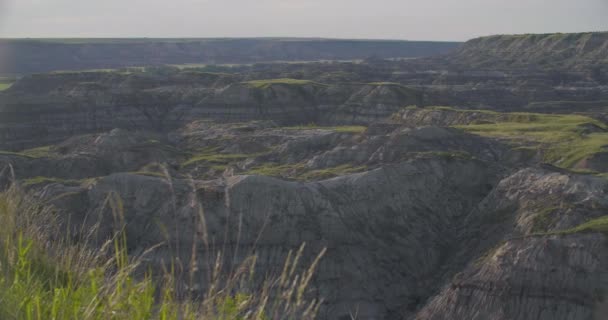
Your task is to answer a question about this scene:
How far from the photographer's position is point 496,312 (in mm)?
28594

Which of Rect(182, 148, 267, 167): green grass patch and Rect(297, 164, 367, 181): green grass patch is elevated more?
Rect(297, 164, 367, 181): green grass patch

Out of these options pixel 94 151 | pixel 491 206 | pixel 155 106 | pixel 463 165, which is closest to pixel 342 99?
pixel 155 106

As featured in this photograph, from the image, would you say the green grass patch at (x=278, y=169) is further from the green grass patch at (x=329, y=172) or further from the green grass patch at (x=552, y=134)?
the green grass patch at (x=552, y=134)

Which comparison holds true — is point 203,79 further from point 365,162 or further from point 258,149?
point 365,162

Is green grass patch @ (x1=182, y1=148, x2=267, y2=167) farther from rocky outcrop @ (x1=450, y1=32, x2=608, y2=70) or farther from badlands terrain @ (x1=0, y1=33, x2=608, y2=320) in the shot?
rocky outcrop @ (x1=450, y1=32, x2=608, y2=70)

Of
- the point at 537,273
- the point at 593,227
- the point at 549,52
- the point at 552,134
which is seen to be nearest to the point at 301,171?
the point at 552,134

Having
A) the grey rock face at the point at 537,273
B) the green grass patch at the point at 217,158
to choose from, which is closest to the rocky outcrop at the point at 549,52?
the green grass patch at the point at 217,158

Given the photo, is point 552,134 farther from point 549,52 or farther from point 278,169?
point 549,52

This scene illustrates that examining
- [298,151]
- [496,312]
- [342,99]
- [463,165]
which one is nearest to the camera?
[496,312]

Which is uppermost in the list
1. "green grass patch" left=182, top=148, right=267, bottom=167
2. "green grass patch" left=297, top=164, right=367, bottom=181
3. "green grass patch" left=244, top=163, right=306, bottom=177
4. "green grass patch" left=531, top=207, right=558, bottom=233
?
"green grass patch" left=531, top=207, right=558, bottom=233

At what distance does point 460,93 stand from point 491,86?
10282 millimetres

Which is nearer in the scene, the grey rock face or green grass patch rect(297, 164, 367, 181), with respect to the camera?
the grey rock face

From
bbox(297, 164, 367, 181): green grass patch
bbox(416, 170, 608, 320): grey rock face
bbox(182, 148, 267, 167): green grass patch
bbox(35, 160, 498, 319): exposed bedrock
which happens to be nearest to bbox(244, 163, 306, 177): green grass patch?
bbox(297, 164, 367, 181): green grass patch

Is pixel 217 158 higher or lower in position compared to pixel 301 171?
lower
